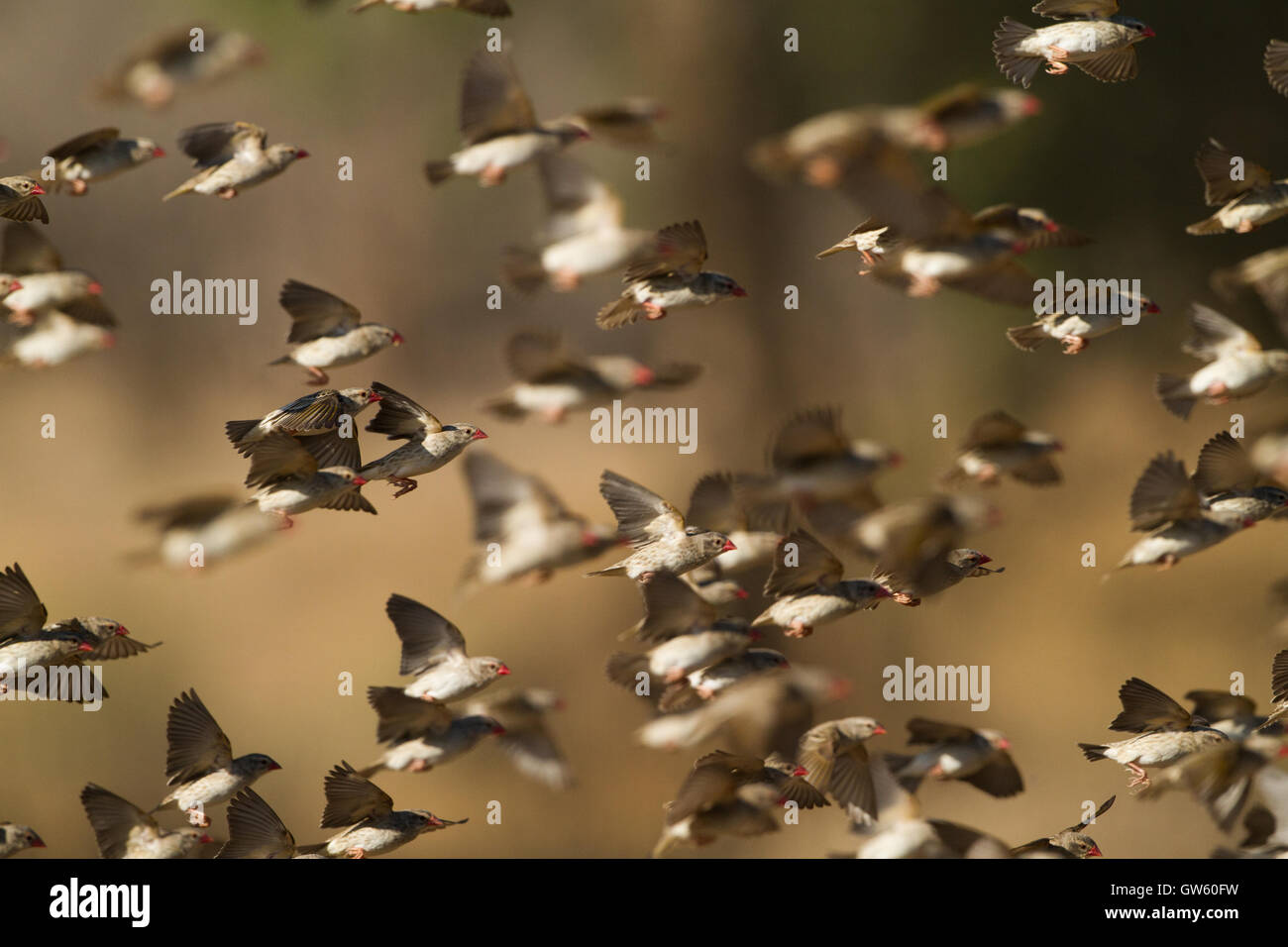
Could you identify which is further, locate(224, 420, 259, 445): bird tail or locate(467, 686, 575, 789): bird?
locate(467, 686, 575, 789): bird

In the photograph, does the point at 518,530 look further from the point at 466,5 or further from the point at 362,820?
the point at 466,5

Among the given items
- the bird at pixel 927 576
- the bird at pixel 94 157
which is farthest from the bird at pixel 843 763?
the bird at pixel 94 157

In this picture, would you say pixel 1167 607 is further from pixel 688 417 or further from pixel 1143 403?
pixel 688 417

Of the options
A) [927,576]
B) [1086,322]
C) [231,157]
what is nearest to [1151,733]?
[927,576]

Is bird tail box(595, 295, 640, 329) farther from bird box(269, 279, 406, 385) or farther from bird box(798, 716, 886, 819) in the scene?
bird box(798, 716, 886, 819)

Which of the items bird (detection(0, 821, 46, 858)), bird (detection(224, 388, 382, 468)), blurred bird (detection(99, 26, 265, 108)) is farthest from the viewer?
blurred bird (detection(99, 26, 265, 108))

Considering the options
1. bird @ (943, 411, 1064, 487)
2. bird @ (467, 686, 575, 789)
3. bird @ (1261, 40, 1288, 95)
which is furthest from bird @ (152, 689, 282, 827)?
bird @ (1261, 40, 1288, 95)
